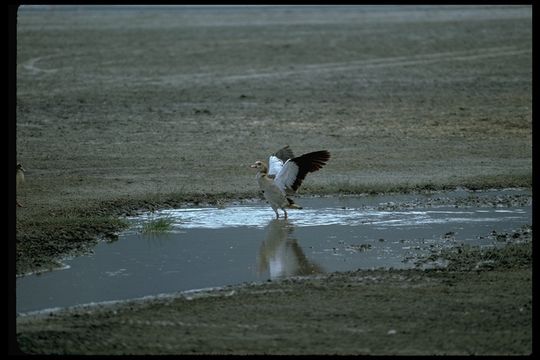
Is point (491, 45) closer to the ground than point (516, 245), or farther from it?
farther from it

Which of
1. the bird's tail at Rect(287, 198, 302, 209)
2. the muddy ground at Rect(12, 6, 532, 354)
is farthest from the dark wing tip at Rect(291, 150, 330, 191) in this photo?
the muddy ground at Rect(12, 6, 532, 354)

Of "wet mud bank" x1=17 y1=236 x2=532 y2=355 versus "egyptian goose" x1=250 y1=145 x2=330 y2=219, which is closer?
"wet mud bank" x1=17 y1=236 x2=532 y2=355

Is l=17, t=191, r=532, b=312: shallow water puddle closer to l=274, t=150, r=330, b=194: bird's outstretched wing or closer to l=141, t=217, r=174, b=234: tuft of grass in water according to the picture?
l=141, t=217, r=174, b=234: tuft of grass in water

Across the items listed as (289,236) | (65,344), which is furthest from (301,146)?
(65,344)

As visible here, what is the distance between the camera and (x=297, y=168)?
12.0m

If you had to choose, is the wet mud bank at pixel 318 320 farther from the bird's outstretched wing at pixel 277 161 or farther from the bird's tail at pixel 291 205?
the bird's outstretched wing at pixel 277 161

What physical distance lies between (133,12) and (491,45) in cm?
1978

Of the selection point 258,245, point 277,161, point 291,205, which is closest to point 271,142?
point 277,161

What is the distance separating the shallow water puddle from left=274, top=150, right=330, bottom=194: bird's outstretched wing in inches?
16.1

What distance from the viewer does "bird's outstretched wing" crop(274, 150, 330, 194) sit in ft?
38.9

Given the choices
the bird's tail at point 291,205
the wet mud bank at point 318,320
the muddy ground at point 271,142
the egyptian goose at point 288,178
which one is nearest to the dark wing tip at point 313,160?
the egyptian goose at point 288,178

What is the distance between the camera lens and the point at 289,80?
76.2 ft

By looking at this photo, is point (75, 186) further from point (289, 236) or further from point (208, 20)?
point (208, 20)

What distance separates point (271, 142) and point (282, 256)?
6.61 m
